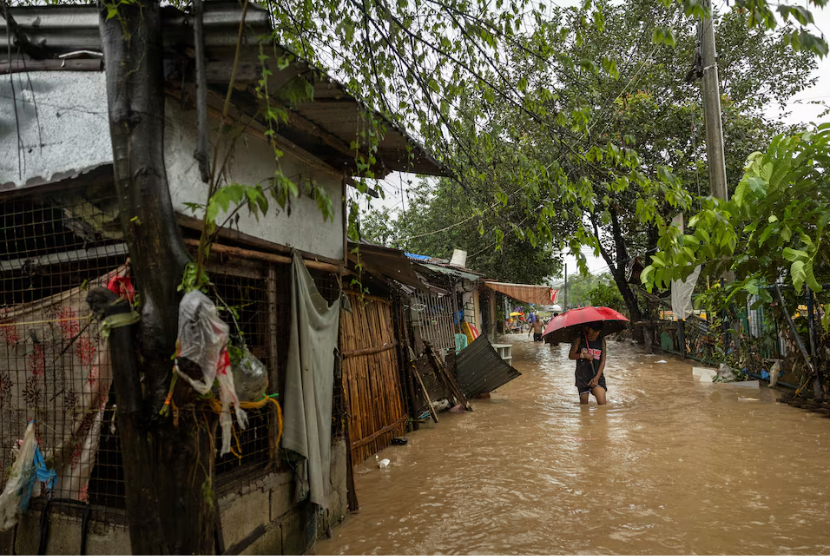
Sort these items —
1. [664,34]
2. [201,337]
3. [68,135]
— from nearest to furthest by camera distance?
1. [201,337]
2. [664,34]
3. [68,135]

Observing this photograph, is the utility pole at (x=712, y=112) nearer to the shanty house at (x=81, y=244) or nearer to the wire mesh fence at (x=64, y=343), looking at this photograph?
the shanty house at (x=81, y=244)

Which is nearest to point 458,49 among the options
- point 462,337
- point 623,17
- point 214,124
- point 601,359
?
point 214,124

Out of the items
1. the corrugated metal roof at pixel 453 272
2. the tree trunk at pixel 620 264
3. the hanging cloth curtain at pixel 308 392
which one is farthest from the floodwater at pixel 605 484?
the tree trunk at pixel 620 264

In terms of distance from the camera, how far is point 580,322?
32.9 ft

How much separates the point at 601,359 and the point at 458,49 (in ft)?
24.1

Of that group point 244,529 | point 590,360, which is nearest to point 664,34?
point 244,529

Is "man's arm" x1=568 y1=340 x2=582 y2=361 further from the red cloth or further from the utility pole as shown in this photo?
the red cloth

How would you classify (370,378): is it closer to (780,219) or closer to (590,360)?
(590,360)

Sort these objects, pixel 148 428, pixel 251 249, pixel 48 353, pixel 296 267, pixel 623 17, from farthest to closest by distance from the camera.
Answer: pixel 623 17, pixel 296 267, pixel 251 249, pixel 48 353, pixel 148 428

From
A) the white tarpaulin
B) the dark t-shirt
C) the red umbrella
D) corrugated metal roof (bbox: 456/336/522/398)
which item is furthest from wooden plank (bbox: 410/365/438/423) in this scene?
the white tarpaulin

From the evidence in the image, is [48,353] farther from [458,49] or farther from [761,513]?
[761,513]

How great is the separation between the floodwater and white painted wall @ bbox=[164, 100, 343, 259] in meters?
2.75

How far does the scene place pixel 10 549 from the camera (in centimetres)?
402

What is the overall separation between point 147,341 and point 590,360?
9046 mm
